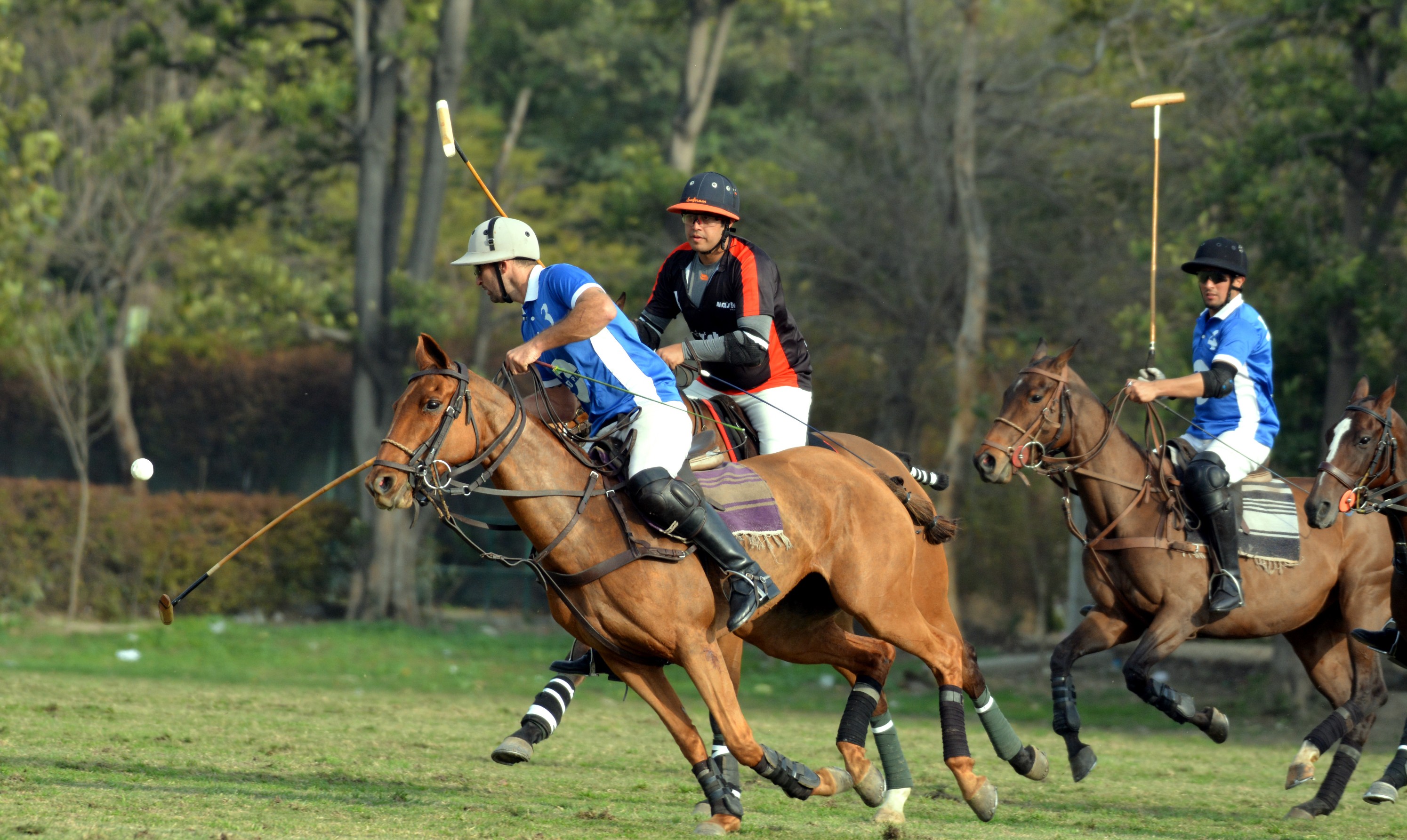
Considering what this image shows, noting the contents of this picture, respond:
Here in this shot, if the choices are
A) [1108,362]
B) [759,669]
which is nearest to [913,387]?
[1108,362]

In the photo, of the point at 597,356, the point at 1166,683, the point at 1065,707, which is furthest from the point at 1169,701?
the point at 597,356

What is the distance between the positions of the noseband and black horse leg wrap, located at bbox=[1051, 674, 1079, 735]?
6.00 ft

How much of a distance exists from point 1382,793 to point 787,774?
331 centimetres

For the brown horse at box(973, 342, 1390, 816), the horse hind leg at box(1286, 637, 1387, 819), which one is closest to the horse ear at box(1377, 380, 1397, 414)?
the brown horse at box(973, 342, 1390, 816)

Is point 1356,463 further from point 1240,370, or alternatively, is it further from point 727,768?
point 727,768

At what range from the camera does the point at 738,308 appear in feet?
25.5

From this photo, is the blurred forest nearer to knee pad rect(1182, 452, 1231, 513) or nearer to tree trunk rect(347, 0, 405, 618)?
tree trunk rect(347, 0, 405, 618)

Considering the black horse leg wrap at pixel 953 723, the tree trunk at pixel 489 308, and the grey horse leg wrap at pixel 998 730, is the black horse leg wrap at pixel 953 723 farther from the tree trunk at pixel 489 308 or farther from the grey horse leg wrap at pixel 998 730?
A: the tree trunk at pixel 489 308

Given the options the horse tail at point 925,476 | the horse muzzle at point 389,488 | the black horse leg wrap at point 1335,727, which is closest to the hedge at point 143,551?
the horse tail at point 925,476

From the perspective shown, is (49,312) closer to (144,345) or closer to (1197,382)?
(144,345)

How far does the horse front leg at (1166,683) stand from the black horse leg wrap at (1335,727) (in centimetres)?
55

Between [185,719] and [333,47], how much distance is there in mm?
14789

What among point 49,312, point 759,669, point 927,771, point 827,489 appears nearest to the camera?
point 827,489

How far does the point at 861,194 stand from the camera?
68.6 feet
